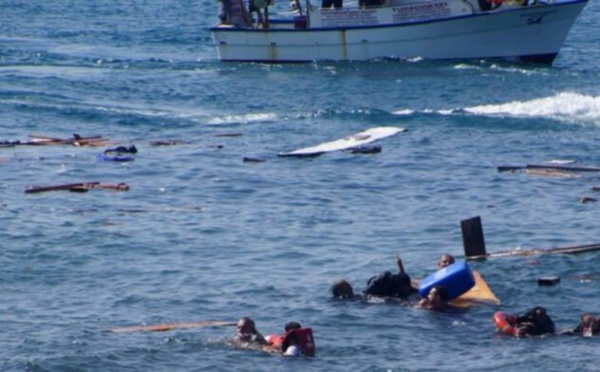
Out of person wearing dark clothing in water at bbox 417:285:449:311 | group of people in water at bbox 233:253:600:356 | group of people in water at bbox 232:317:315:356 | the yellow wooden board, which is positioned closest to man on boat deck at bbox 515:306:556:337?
group of people in water at bbox 233:253:600:356

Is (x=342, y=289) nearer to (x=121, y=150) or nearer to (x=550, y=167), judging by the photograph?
(x=550, y=167)

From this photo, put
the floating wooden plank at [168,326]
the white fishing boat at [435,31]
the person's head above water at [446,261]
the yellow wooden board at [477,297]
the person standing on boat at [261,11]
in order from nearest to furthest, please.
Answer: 1. the floating wooden plank at [168,326]
2. the yellow wooden board at [477,297]
3. the person's head above water at [446,261]
4. the white fishing boat at [435,31]
5. the person standing on boat at [261,11]

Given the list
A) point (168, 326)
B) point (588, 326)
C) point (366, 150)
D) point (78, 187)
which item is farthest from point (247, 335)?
point (366, 150)

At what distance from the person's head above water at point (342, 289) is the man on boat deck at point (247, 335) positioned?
2.69 m

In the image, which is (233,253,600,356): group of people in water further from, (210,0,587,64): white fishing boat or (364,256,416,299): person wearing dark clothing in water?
(210,0,587,64): white fishing boat

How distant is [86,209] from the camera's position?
31.4m

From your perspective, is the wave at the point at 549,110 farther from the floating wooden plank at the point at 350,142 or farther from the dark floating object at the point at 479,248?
the dark floating object at the point at 479,248

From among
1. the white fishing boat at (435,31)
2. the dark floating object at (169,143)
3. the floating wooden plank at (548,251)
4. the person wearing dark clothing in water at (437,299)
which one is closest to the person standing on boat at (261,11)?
the white fishing boat at (435,31)

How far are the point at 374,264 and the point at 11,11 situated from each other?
48477 mm

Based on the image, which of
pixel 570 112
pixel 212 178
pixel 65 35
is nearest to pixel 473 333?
pixel 212 178

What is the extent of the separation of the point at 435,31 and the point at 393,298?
2771 cm

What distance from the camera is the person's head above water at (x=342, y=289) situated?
962 inches

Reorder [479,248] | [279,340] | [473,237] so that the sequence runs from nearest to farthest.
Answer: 1. [279,340]
2. [473,237]
3. [479,248]

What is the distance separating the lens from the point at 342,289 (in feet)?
80.1
